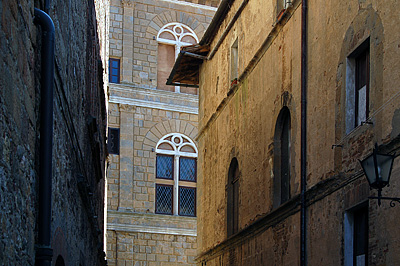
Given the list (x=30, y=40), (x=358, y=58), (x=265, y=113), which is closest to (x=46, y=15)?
(x=30, y=40)

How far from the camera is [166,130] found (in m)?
27.9

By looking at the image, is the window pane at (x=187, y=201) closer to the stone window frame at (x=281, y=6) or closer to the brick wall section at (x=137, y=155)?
the brick wall section at (x=137, y=155)

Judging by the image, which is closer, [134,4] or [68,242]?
[68,242]

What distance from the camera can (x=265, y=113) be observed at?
15.3m

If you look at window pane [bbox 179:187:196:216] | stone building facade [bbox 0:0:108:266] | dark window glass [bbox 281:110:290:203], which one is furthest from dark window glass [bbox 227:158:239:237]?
window pane [bbox 179:187:196:216]

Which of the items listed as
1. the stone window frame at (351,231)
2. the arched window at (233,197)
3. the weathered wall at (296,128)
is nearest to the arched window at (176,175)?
the weathered wall at (296,128)

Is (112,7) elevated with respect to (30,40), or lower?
elevated

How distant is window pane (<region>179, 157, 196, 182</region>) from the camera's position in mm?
27797

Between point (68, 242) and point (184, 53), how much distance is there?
12622mm

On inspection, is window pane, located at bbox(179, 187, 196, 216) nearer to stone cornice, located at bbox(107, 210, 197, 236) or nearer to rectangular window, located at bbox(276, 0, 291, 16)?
stone cornice, located at bbox(107, 210, 197, 236)

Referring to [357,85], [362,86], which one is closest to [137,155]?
[357,85]

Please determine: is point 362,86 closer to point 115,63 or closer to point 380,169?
point 380,169

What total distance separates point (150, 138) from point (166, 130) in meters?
0.80

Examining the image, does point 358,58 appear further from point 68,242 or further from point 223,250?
point 223,250
